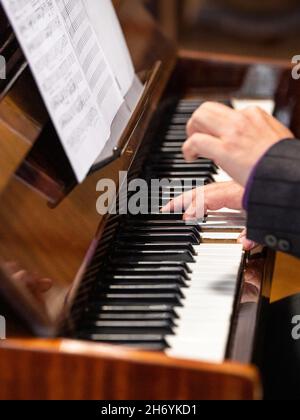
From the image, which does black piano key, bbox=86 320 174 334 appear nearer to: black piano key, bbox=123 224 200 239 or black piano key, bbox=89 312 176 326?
black piano key, bbox=89 312 176 326

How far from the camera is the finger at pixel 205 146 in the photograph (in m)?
1.24

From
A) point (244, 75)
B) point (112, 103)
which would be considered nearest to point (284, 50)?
point (244, 75)

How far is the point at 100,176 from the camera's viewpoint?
1.47 m

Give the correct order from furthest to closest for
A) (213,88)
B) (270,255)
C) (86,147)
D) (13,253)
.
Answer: (213,88)
(270,255)
(86,147)
(13,253)

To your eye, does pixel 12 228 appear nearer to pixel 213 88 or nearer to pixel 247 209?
pixel 247 209

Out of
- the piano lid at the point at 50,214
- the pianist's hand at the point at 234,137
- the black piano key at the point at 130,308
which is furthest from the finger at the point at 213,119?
the black piano key at the point at 130,308

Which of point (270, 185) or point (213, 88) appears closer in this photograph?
point (270, 185)

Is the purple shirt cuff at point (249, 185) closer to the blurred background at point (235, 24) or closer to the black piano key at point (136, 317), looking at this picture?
the black piano key at point (136, 317)

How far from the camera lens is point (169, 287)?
1.24 meters

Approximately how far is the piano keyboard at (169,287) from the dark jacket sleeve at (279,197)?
0.12m

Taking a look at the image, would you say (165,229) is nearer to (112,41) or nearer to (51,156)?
(51,156)

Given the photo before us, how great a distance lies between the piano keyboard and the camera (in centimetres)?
113
